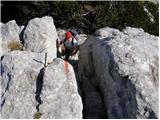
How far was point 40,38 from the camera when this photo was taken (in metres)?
17.5

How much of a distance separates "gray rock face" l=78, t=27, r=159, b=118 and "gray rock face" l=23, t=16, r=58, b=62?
1500 millimetres

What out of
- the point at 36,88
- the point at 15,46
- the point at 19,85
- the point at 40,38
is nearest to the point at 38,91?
the point at 36,88

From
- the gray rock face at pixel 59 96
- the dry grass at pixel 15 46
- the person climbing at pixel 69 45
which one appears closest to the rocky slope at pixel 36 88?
the gray rock face at pixel 59 96

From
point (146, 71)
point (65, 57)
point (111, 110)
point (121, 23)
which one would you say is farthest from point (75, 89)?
point (121, 23)

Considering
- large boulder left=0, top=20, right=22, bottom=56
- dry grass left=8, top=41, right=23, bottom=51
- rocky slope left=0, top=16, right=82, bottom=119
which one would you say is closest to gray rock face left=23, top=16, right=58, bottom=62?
dry grass left=8, top=41, right=23, bottom=51

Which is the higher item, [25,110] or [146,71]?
[146,71]

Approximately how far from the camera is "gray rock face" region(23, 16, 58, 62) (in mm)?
17203

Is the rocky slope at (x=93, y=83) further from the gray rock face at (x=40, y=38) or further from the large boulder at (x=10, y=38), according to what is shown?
the gray rock face at (x=40, y=38)

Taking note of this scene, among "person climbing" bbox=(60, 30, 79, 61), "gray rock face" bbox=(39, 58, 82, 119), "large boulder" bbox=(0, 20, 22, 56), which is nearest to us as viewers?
"gray rock face" bbox=(39, 58, 82, 119)

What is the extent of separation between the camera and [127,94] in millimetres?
13695

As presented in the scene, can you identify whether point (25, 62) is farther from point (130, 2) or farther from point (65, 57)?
point (130, 2)

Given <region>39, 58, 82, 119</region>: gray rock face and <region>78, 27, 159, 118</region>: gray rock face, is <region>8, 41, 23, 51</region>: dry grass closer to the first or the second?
<region>78, 27, 159, 118</region>: gray rock face

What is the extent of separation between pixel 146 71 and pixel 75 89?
222 centimetres

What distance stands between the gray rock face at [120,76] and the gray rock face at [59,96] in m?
1.13
